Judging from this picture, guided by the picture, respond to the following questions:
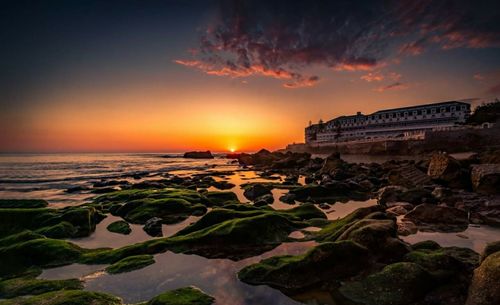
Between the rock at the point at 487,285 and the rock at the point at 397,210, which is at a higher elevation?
the rock at the point at 487,285

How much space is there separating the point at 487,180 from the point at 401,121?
249 feet

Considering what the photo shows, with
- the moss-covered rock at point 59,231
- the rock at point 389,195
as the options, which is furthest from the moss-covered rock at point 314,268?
the rock at point 389,195

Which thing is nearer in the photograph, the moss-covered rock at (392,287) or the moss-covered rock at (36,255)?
the moss-covered rock at (392,287)

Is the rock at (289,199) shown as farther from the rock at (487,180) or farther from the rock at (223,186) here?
the rock at (487,180)

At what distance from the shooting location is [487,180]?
1720cm

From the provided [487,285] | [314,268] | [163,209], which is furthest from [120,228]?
[487,285]

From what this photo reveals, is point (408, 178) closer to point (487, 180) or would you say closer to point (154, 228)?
point (487, 180)

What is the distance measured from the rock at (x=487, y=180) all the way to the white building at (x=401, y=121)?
3081 centimetres

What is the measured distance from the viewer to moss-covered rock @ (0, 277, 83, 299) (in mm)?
6781

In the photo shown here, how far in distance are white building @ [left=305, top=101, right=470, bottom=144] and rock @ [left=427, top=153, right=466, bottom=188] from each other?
26.8m

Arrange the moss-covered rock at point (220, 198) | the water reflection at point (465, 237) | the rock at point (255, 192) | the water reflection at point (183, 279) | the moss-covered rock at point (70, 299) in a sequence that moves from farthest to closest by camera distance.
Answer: the rock at point (255, 192), the moss-covered rock at point (220, 198), the water reflection at point (465, 237), the water reflection at point (183, 279), the moss-covered rock at point (70, 299)

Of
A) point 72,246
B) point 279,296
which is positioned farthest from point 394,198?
Answer: point 72,246

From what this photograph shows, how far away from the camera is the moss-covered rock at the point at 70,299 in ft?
18.9

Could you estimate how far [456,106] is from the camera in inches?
2896
